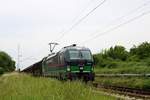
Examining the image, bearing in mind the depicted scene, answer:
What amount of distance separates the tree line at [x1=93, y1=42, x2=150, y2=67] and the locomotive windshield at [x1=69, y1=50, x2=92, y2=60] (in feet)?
59.5

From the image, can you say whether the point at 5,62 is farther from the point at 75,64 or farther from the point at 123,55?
the point at 75,64

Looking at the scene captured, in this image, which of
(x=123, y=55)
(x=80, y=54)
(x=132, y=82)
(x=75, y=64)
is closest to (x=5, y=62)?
(x=123, y=55)

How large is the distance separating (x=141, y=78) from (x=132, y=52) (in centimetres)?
3062

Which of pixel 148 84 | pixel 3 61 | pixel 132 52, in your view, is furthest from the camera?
pixel 3 61

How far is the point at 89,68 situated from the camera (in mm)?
23922

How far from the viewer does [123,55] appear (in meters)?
57.5

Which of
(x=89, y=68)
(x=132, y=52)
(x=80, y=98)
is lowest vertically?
(x=80, y=98)

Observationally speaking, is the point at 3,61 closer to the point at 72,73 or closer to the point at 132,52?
the point at 132,52

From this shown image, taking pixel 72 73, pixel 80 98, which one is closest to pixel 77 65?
pixel 72 73

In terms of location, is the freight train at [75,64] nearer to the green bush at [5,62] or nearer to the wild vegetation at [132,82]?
the wild vegetation at [132,82]

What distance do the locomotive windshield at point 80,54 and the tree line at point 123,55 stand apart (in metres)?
18.1

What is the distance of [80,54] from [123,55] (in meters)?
33.9

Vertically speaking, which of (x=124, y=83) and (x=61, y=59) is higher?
(x=61, y=59)

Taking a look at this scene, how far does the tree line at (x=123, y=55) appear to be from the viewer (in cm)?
4747
